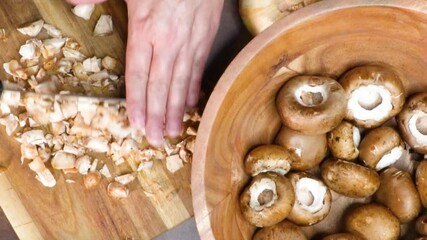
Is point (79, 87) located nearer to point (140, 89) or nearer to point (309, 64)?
point (140, 89)

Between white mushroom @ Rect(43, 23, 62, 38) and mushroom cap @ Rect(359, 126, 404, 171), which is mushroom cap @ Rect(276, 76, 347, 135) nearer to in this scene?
mushroom cap @ Rect(359, 126, 404, 171)

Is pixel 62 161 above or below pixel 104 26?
below

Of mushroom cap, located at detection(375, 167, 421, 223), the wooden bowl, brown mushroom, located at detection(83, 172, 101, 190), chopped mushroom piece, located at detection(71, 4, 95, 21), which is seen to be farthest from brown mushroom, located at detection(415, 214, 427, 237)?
chopped mushroom piece, located at detection(71, 4, 95, 21)

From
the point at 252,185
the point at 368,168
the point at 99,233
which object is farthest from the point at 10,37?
the point at 368,168

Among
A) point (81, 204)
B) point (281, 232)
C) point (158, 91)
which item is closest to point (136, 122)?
point (158, 91)

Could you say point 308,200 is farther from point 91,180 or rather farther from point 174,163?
point 91,180
